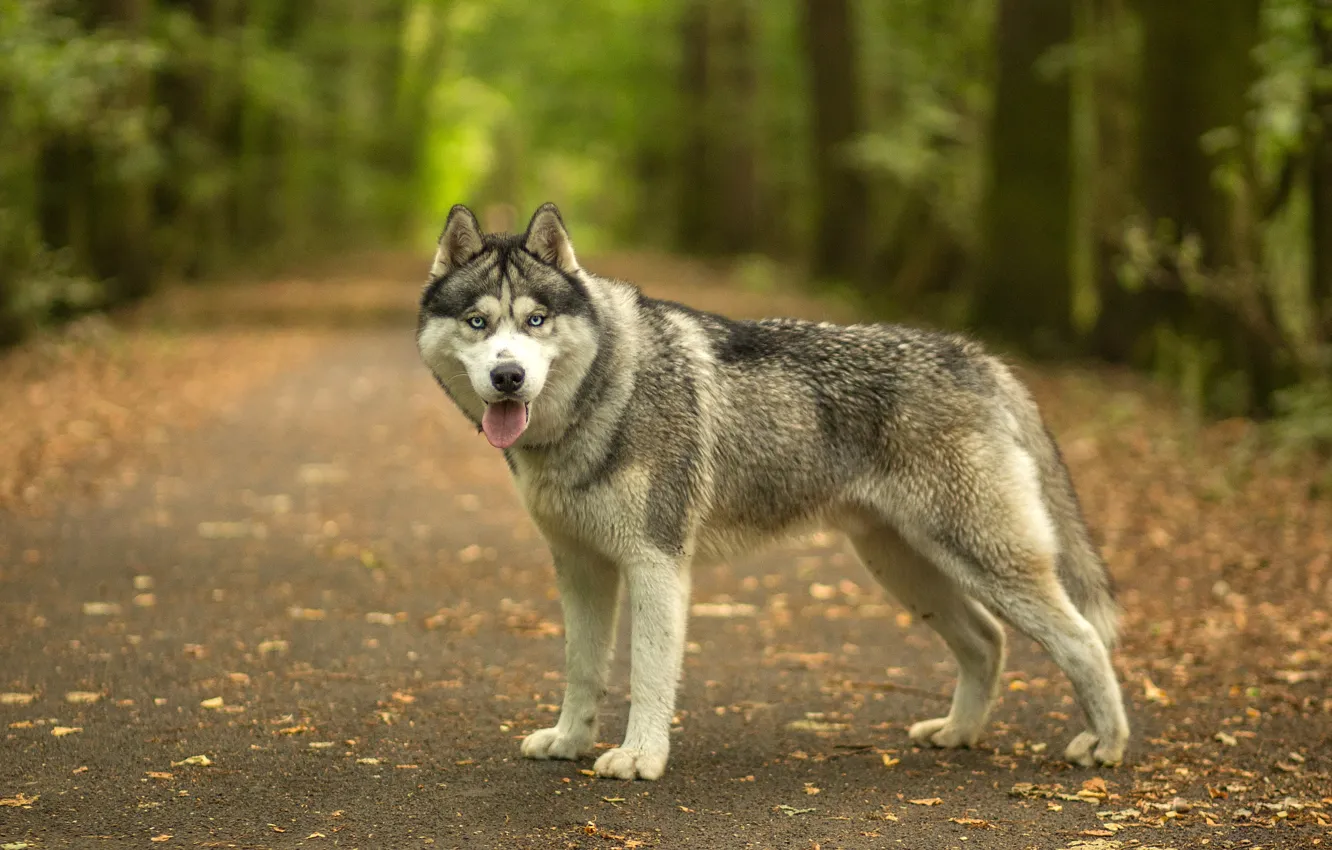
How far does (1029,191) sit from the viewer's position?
17031 mm

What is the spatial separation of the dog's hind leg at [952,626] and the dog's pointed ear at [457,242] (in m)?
2.06

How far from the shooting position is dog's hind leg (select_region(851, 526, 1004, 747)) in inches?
244

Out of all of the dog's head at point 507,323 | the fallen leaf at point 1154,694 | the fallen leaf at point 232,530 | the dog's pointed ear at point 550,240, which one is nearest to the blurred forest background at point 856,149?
the fallen leaf at point 1154,694

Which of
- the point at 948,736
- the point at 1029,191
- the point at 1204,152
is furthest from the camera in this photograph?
the point at 1029,191

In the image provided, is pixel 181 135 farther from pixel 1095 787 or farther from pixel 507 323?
pixel 1095 787

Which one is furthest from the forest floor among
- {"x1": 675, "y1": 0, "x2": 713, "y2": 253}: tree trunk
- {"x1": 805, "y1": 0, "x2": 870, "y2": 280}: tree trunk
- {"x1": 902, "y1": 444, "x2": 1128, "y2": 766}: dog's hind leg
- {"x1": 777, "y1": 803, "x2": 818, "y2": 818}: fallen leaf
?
{"x1": 675, "y1": 0, "x2": 713, "y2": 253}: tree trunk

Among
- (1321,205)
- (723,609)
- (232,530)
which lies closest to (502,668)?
(723,609)

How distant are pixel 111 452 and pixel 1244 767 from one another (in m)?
9.73

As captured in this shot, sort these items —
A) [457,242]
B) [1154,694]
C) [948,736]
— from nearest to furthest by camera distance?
[457,242], [948,736], [1154,694]

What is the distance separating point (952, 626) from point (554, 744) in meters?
1.80

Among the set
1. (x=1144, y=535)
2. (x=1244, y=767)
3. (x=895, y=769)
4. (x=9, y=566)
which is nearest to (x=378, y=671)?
(x=895, y=769)

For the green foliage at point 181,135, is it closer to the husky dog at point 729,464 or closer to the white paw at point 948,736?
the husky dog at point 729,464

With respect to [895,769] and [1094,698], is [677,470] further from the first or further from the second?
[1094,698]

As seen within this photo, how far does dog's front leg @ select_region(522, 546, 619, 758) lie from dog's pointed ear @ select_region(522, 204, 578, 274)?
1.14 m
